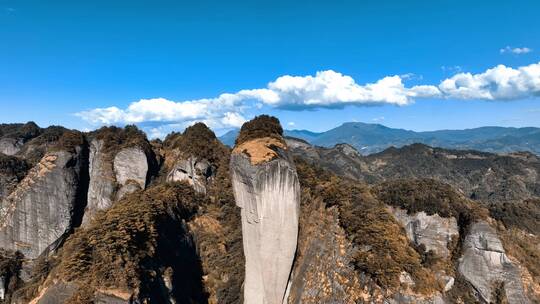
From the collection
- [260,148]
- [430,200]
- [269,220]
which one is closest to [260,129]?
[260,148]

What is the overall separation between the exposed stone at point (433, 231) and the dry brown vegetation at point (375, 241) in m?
18.7

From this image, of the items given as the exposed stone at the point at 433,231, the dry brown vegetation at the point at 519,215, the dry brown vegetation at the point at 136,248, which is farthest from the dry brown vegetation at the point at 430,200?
the dry brown vegetation at the point at 136,248

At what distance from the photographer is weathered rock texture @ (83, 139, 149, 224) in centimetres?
4531

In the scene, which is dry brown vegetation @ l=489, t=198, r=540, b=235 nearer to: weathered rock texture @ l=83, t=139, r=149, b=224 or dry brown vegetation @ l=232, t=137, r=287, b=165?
dry brown vegetation @ l=232, t=137, r=287, b=165

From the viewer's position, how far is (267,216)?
29625 millimetres

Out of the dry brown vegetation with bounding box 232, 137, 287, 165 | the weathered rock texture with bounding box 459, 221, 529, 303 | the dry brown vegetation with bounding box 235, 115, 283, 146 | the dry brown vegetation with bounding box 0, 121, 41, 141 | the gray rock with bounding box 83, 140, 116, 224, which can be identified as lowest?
the weathered rock texture with bounding box 459, 221, 529, 303

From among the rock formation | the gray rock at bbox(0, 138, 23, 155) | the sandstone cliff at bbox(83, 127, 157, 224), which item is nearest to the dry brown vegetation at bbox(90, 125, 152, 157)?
A: the sandstone cliff at bbox(83, 127, 157, 224)

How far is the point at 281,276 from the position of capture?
99.6 ft

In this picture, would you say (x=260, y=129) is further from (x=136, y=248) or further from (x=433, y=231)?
(x=433, y=231)

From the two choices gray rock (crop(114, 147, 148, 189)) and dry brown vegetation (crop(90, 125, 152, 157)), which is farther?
dry brown vegetation (crop(90, 125, 152, 157))

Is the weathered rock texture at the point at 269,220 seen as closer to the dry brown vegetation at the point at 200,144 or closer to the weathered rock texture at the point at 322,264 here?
the weathered rock texture at the point at 322,264

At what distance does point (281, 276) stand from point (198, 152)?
69.5ft

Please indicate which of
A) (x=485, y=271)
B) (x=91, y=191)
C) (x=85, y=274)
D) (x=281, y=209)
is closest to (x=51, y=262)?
(x=91, y=191)

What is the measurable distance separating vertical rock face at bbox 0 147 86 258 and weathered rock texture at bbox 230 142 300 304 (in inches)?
985
